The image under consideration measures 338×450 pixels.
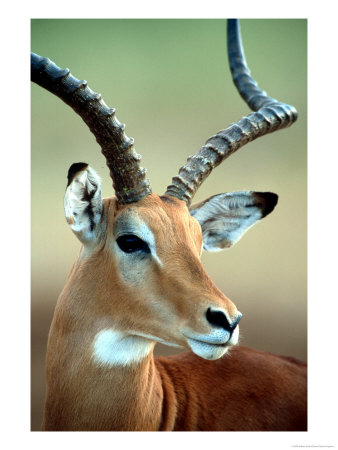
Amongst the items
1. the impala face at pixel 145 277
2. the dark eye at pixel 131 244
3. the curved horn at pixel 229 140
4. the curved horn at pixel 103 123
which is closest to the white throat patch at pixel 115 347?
the impala face at pixel 145 277

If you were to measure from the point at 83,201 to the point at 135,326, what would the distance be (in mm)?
657

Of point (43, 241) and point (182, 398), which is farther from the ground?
point (43, 241)

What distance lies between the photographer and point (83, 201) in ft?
8.20

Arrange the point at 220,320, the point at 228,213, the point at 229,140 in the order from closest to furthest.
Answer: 1. the point at 220,320
2. the point at 229,140
3. the point at 228,213

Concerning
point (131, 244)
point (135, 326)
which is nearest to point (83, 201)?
point (131, 244)

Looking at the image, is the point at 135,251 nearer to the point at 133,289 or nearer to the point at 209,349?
the point at 133,289

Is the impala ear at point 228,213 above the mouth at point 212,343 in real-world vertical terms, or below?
above

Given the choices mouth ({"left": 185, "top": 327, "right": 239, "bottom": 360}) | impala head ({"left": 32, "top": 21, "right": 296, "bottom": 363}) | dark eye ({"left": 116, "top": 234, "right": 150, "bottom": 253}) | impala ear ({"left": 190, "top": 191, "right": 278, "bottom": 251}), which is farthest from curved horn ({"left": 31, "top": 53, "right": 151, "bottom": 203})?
mouth ({"left": 185, "top": 327, "right": 239, "bottom": 360})

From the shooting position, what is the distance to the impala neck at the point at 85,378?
2.53m

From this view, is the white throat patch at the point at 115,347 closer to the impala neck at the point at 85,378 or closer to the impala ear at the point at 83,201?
the impala neck at the point at 85,378
